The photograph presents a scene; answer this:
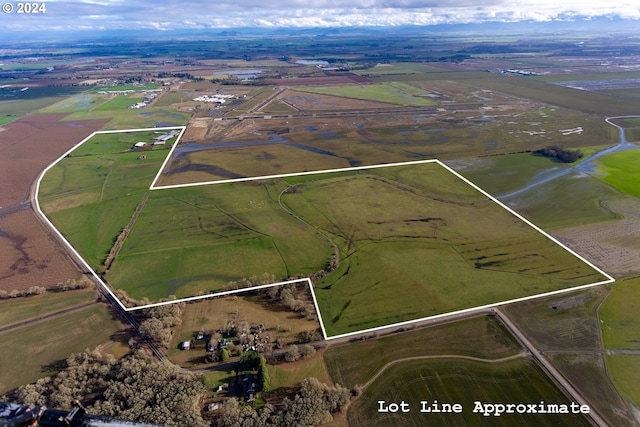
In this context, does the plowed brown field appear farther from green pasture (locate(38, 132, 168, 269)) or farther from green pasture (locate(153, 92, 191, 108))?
green pasture (locate(153, 92, 191, 108))

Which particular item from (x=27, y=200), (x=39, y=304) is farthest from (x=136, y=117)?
(x=39, y=304)

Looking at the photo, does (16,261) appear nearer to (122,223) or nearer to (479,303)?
(122,223)

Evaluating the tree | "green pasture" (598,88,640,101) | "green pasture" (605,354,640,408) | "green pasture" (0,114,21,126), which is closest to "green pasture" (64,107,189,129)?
"green pasture" (0,114,21,126)

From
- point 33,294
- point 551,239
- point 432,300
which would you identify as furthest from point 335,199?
point 33,294

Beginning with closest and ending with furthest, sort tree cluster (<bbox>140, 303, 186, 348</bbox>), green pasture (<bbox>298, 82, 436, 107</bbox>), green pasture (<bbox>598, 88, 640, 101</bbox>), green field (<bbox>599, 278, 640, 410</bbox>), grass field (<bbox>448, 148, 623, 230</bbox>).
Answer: green field (<bbox>599, 278, 640, 410</bbox>), tree cluster (<bbox>140, 303, 186, 348</bbox>), grass field (<bbox>448, 148, 623, 230</bbox>), green pasture (<bbox>298, 82, 436, 107</bbox>), green pasture (<bbox>598, 88, 640, 101</bbox>)

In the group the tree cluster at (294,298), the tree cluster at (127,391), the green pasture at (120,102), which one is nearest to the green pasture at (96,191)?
the tree cluster at (127,391)

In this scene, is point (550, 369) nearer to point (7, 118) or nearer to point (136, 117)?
point (136, 117)
